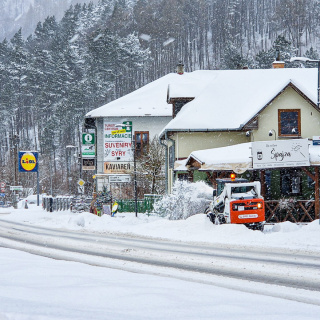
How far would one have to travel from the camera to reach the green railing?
33000mm

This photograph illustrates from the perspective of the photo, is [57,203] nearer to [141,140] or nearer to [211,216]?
[141,140]

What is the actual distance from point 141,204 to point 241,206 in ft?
46.5

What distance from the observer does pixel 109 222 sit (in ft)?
89.0

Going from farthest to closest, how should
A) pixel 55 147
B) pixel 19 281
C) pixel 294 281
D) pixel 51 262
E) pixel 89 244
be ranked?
1. pixel 55 147
2. pixel 89 244
3. pixel 51 262
4. pixel 294 281
5. pixel 19 281

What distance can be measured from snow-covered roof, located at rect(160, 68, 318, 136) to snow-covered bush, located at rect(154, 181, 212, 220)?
5751 millimetres

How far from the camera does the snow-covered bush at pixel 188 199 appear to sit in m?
25.6

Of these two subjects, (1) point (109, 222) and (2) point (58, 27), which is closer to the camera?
(1) point (109, 222)

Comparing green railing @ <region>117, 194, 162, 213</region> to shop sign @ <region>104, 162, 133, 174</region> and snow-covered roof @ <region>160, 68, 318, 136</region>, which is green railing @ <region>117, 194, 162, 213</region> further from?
shop sign @ <region>104, 162, 133, 174</region>

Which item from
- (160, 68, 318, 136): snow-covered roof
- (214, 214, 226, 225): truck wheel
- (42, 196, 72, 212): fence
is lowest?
(42, 196, 72, 212): fence

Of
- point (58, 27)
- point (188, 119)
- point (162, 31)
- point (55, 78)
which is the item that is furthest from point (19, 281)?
point (58, 27)

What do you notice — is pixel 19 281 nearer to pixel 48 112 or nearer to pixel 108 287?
pixel 108 287

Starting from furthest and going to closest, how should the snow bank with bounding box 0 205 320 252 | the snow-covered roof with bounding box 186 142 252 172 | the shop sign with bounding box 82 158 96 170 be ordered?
1. the shop sign with bounding box 82 158 96 170
2. the snow-covered roof with bounding box 186 142 252 172
3. the snow bank with bounding box 0 205 320 252

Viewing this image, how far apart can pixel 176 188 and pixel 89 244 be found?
9.06 meters

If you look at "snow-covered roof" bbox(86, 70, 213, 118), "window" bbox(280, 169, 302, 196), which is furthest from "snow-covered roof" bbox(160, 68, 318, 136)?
"snow-covered roof" bbox(86, 70, 213, 118)
